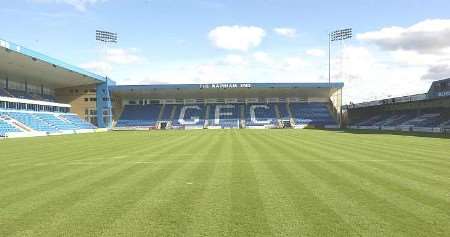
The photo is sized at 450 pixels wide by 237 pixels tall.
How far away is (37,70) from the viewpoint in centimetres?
6725

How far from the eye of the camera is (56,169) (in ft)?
59.5

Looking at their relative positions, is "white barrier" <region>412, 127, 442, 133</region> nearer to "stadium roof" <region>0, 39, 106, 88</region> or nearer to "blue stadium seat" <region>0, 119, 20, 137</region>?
"stadium roof" <region>0, 39, 106, 88</region>

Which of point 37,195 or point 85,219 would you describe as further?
point 37,195

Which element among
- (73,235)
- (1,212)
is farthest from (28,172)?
(73,235)

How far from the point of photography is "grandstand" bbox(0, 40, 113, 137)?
192ft

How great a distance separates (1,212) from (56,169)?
8.54 metres

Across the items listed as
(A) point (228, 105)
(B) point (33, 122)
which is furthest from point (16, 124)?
(A) point (228, 105)

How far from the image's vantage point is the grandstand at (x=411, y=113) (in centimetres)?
6035

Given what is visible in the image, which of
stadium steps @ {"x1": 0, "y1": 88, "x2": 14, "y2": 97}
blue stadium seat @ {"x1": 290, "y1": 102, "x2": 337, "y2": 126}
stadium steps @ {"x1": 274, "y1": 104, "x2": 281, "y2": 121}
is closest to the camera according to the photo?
stadium steps @ {"x1": 0, "y1": 88, "x2": 14, "y2": 97}

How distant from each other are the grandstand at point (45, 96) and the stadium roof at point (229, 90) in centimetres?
617

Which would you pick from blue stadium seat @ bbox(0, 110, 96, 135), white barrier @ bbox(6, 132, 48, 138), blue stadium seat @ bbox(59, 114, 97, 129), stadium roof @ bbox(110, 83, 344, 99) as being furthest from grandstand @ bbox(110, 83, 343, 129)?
white barrier @ bbox(6, 132, 48, 138)

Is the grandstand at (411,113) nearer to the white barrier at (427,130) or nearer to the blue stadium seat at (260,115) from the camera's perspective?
the white barrier at (427,130)

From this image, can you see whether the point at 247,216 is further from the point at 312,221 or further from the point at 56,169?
the point at 56,169

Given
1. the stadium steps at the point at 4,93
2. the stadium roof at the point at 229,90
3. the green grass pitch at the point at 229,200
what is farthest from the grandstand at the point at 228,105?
the green grass pitch at the point at 229,200
